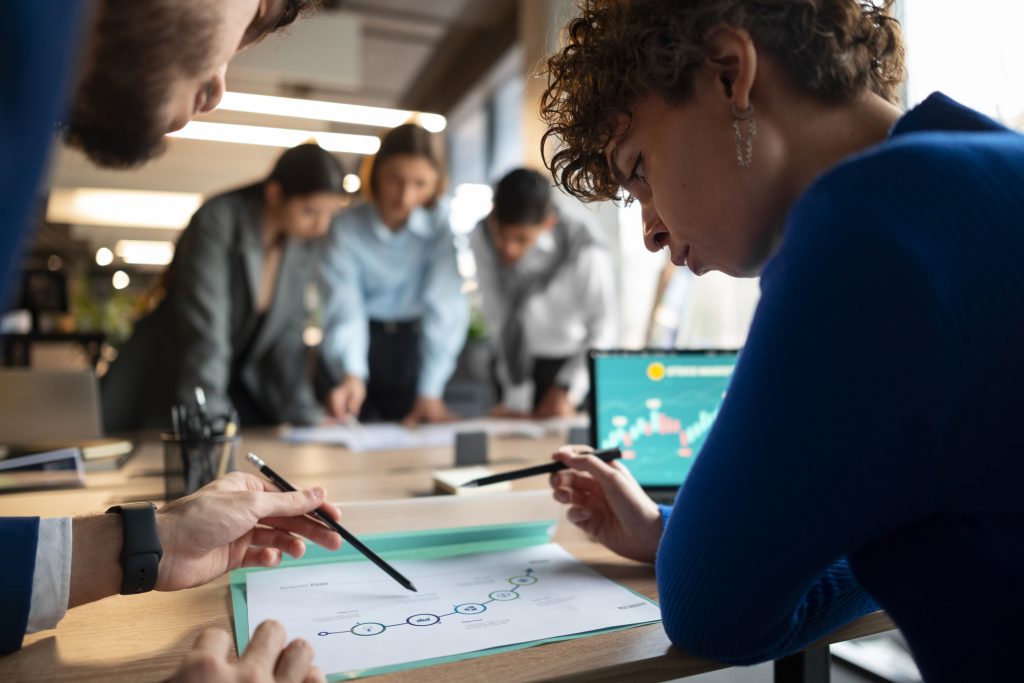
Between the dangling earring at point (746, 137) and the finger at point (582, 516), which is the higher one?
the dangling earring at point (746, 137)

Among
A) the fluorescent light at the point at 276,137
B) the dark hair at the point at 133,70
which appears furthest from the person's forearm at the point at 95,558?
the fluorescent light at the point at 276,137

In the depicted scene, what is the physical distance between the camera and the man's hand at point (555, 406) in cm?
239

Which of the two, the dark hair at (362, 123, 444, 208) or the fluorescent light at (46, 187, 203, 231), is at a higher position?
the fluorescent light at (46, 187, 203, 231)

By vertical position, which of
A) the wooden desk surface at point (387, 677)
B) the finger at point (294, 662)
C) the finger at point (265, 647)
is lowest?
the wooden desk surface at point (387, 677)

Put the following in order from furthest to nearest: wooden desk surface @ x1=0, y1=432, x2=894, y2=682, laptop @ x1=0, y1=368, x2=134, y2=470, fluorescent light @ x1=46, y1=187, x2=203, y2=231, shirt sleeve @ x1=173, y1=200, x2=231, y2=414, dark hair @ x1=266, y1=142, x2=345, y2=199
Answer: fluorescent light @ x1=46, y1=187, x2=203, y2=231 → dark hair @ x1=266, y1=142, x2=345, y2=199 → shirt sleeve @ x1=173, y1=200, x2=231, y2=414 → laptop @ x1=0, y1=368, x2=134, y2=470 → wooden desk surface @ x1=0, y1=432, x2=894, y2=682

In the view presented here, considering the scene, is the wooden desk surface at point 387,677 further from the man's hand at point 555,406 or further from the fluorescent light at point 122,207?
the fluorescent light at point 122,207

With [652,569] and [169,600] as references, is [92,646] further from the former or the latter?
[652,569]

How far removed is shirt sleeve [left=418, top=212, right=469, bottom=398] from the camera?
8.59ft

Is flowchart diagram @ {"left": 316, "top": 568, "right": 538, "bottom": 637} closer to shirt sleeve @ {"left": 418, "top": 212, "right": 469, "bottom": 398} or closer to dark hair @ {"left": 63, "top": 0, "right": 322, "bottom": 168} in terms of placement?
dark hair @ {"left": 63, "top": 0, "right": 322, "bottom": 168}

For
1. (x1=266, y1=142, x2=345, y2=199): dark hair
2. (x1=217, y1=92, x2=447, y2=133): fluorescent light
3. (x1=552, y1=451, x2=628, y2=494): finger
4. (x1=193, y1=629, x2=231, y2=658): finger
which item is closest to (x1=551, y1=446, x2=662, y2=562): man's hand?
(x1=552, y1=451, x2=628, y2=494): finger

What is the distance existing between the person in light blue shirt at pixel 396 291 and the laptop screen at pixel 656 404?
116 centimetres

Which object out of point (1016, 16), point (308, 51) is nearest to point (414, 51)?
point (308, 51)

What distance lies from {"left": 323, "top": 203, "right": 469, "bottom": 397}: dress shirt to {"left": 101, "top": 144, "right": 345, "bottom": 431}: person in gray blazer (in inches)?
6.7

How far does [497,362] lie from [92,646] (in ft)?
7.89
